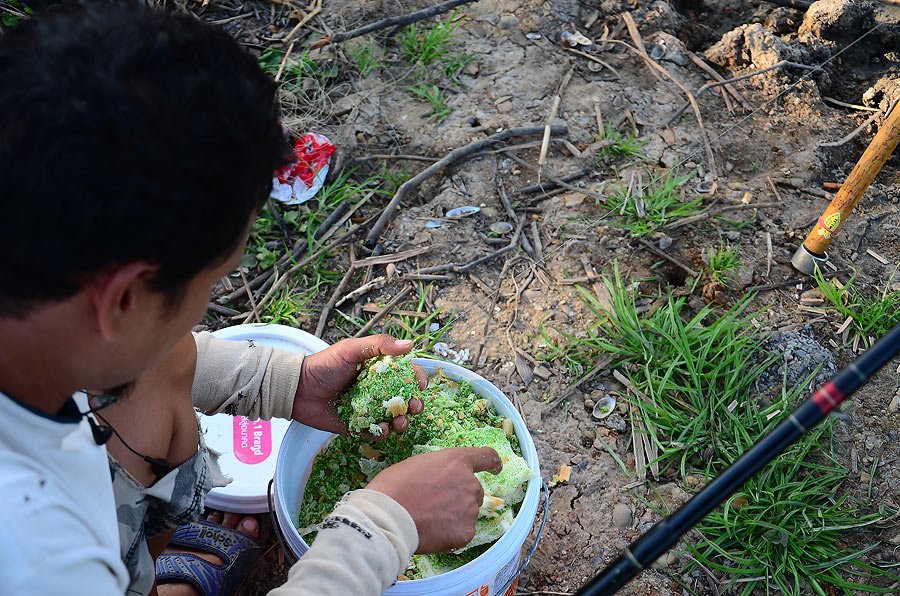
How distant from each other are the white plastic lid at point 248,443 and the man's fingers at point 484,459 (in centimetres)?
86

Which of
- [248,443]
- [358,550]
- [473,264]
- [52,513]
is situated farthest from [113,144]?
[473,264]

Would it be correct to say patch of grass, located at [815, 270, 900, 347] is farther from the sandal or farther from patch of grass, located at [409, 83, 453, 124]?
the sandal

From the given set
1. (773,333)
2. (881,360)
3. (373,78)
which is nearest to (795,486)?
(773,333)

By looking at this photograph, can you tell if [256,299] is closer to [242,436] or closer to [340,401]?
[242,436]

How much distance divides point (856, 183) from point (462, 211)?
54.7 inches

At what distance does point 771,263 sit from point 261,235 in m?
1.96

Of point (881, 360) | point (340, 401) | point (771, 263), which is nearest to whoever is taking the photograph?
point (881, 360)

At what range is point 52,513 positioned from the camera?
1.00m

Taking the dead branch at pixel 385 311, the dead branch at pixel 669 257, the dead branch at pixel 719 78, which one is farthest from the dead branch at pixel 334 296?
the dead branch at pixel 719 78

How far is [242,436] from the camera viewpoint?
2400mm

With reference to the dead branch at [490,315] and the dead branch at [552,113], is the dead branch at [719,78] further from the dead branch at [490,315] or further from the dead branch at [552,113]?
the dead branch at [490,315]

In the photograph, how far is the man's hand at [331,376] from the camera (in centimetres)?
178

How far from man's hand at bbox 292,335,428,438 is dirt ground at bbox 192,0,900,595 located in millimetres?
642

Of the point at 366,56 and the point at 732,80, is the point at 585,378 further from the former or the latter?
the point at 366,56
